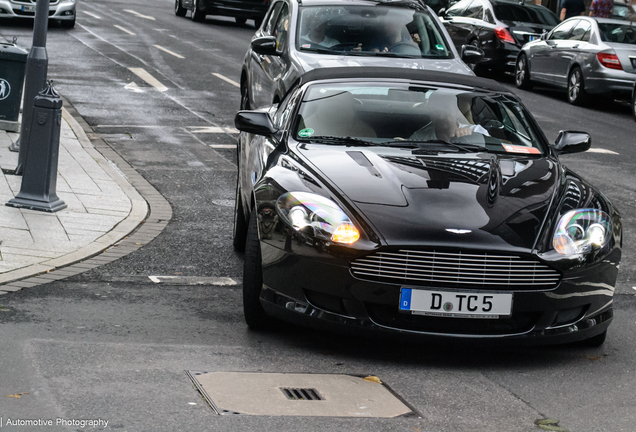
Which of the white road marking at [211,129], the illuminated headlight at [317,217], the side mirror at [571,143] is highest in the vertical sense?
the side mirror at [571,143]

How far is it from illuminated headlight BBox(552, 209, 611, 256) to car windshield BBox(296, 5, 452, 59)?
220 inches

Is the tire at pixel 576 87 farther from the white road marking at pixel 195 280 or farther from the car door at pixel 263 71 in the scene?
the white road marking at pixel 195 280

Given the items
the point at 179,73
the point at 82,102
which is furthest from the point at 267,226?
the point at 179,73

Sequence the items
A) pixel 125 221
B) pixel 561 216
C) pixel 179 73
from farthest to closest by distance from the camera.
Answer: pixel 179 73
pixel 125 221
pixel 561 216

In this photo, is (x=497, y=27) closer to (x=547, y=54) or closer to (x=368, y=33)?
(x=547, y=54)

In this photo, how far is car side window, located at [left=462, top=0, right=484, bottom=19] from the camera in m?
22.8

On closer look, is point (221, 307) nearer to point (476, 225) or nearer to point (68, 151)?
point (476, 225)

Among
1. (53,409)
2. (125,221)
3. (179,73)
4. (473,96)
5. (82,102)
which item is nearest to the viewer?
(53,409)

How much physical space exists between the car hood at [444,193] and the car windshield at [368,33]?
16.2 feet

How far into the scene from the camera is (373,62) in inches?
406

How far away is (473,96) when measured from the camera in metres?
6.62

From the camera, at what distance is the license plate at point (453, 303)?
494 cm

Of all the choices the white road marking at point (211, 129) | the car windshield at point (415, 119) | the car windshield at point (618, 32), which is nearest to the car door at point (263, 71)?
the white road marking at point (211, 129)

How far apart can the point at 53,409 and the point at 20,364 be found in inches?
25.3
